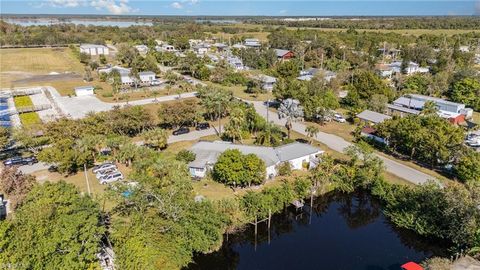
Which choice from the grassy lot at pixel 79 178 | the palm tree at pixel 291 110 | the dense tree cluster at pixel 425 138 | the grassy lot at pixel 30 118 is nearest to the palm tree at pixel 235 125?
the palm tree at pixel 291 110

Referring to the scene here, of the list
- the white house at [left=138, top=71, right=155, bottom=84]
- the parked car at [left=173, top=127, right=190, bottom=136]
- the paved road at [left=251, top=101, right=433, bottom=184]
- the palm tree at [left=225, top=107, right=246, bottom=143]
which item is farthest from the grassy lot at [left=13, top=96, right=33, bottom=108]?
the paved road at [left=251, top=101, right=433, bottom=184]

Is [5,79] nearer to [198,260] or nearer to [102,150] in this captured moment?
[102,150]

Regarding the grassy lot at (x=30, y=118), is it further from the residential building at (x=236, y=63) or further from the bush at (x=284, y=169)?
the residential building at (x=236, y=63)

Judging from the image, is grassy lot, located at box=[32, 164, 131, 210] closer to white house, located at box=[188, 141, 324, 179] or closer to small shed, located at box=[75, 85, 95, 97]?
white house, located at box=[188, 141, 324, 179]

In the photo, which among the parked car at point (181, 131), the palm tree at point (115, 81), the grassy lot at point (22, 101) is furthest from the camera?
the palm tree at point (115, 81)

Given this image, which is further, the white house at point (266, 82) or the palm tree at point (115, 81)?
the white house at point (266, 82)

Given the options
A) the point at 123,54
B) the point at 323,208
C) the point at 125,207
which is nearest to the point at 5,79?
the point at 123,54
